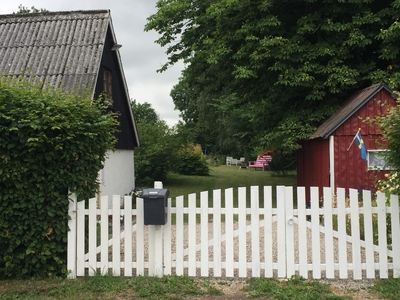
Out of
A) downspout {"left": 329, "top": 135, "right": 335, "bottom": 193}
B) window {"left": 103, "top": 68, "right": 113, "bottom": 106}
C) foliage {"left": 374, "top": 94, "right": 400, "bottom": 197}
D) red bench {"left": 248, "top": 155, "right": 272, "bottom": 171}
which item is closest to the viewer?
foliage {"left": 374, "top": 94, "right": 400, "bottom": 197}

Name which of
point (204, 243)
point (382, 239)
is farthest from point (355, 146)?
point (204, 243)

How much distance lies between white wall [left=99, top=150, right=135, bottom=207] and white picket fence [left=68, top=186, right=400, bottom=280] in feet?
21.5

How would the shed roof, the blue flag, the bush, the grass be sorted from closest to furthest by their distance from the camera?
the grass
the shed roof
the blue flag
the bush

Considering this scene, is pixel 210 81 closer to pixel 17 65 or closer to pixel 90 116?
pixel 17 65

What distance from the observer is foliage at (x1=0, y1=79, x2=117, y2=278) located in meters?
5.13

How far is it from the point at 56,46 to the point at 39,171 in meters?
8.39

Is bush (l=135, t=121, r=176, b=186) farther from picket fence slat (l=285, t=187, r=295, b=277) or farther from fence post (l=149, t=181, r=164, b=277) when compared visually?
picket fence slat (l=285, t=187, r=295, b=277)

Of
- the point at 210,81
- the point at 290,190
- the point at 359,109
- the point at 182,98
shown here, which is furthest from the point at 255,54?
the point at 182,98

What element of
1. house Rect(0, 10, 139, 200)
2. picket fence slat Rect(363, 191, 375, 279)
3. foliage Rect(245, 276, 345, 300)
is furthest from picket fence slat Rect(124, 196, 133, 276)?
house Rect(0, 10, 139, 200)

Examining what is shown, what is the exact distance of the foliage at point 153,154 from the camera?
21.4 m

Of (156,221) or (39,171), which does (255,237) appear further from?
(39,171)

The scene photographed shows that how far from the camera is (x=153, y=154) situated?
69.9 feet

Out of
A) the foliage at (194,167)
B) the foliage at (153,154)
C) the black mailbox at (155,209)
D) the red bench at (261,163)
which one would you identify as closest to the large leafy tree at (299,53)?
the foliage at (153,154)

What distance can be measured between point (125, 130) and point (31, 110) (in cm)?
1032
